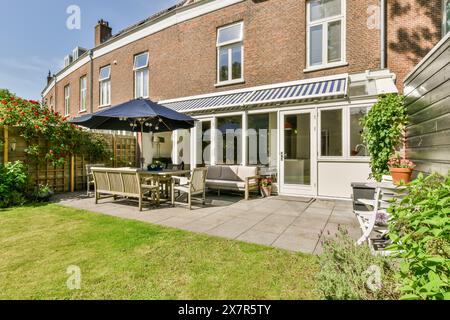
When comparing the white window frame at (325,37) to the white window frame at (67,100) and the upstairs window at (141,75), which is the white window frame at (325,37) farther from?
the white window frame at (67,100)

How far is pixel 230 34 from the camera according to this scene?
11.1 m

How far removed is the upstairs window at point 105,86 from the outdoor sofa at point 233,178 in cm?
1066

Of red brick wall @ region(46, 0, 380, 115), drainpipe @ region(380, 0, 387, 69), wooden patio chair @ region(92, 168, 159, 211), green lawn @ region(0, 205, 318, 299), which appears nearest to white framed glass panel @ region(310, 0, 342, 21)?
red brick wall @ region(46, 0, 380, 115)

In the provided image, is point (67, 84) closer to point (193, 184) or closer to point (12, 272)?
point (193, 184)

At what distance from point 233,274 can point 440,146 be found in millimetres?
4303

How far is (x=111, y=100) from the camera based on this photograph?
16250mm

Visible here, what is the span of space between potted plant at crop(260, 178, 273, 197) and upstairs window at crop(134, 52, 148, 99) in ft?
30.0

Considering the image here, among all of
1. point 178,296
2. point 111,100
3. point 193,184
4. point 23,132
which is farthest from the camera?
point 111,100

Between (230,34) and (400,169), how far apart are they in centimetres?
886

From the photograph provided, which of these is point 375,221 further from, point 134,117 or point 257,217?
point 134,117

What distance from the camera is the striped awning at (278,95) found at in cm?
805

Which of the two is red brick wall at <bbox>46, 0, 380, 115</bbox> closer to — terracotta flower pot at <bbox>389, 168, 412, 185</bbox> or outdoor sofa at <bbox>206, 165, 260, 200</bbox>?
outdoor sofa at <bbox>206, 165, 260, 200</bbox>

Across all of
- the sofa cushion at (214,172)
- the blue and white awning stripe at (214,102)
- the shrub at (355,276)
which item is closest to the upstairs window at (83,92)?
the blue and white awning stripe at (214,102)
